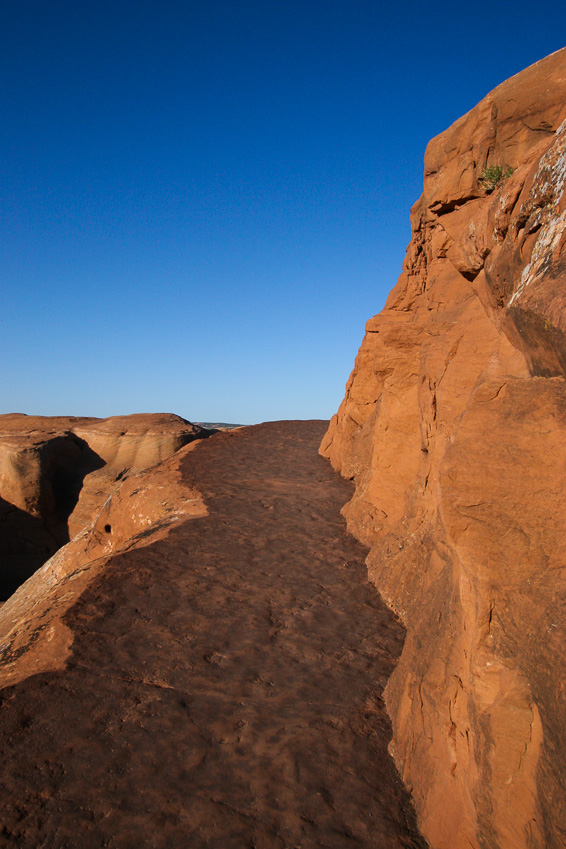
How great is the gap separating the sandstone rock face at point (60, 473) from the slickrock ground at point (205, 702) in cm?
979

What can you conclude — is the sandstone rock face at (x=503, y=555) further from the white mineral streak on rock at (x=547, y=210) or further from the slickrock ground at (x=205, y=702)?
the slickrock ground at (x=205, y=702)

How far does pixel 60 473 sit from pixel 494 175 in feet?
51.2

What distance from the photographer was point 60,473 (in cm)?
1689

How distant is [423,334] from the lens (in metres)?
6.75

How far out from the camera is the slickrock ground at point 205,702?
280cm

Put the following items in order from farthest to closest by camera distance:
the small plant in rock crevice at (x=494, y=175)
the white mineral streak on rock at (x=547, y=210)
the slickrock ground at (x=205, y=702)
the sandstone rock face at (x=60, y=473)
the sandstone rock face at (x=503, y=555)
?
the sandstone rock face at (x=60, y=473), the small plant in rock crevice at (x=494, y=175), the slickrock ground at (x=205, y=702), the white mineral streak on rock at (x=547, y=210), the sandstone rock face at (x=503, y=555)

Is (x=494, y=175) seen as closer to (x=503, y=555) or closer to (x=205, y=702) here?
(x=503, y=555)

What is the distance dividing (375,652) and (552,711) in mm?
2598

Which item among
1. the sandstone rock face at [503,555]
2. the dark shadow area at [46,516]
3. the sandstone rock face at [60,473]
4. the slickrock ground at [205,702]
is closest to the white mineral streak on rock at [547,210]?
the sandstone rock face at [503,555]

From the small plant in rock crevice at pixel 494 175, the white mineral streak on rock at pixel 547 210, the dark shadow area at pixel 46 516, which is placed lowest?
the dark shadow area at pixel 46 516

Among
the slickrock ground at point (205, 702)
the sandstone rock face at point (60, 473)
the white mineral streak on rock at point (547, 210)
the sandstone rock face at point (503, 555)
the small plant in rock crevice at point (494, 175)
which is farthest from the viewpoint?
the sandstone rock face at point (60, 473)

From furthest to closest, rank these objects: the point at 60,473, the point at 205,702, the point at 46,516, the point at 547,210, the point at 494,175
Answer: the point at 60,473 < the point at 46,516 < the point at 494,175 < the point at 205,702 < the point at 547,210

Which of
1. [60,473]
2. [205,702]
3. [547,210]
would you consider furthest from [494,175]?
[60,473]

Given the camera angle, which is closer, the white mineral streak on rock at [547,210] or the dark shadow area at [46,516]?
the white mineral streak on rock at [547,210]
